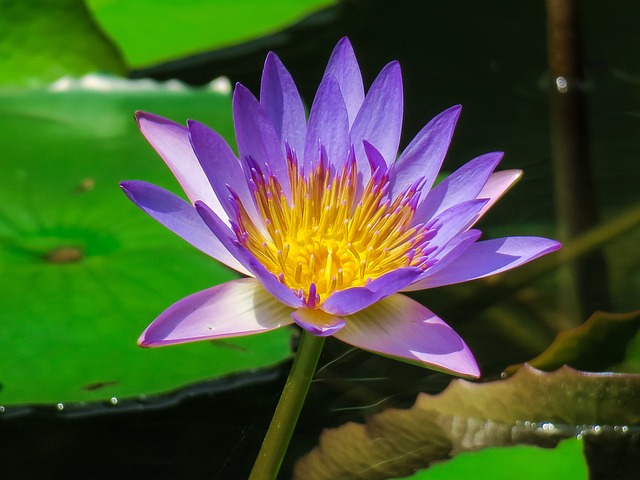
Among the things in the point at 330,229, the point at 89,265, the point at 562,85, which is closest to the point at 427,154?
the point at 330,229

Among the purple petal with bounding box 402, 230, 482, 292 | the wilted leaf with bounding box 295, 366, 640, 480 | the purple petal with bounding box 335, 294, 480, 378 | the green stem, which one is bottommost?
the wilted leaf with bounding box 295, 366, 640, 480

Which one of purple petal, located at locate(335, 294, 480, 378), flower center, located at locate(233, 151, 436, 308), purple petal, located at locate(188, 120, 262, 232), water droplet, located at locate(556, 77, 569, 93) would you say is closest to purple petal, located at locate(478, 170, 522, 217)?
flower center, located at locate(233, 151, 436, 308)

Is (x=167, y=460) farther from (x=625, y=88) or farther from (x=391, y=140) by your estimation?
(x=625, y=88)

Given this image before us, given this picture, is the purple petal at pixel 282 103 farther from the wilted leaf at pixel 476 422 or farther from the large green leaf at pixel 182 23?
the large green leaf at pixel 182 23

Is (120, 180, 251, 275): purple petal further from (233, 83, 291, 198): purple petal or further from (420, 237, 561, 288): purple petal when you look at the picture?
(420, 237, 561, 288): purple petal

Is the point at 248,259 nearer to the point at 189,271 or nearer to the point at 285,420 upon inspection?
the point at 285,420

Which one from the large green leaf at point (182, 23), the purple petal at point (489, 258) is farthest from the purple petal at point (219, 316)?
the large green leaf at point (182, 23)
